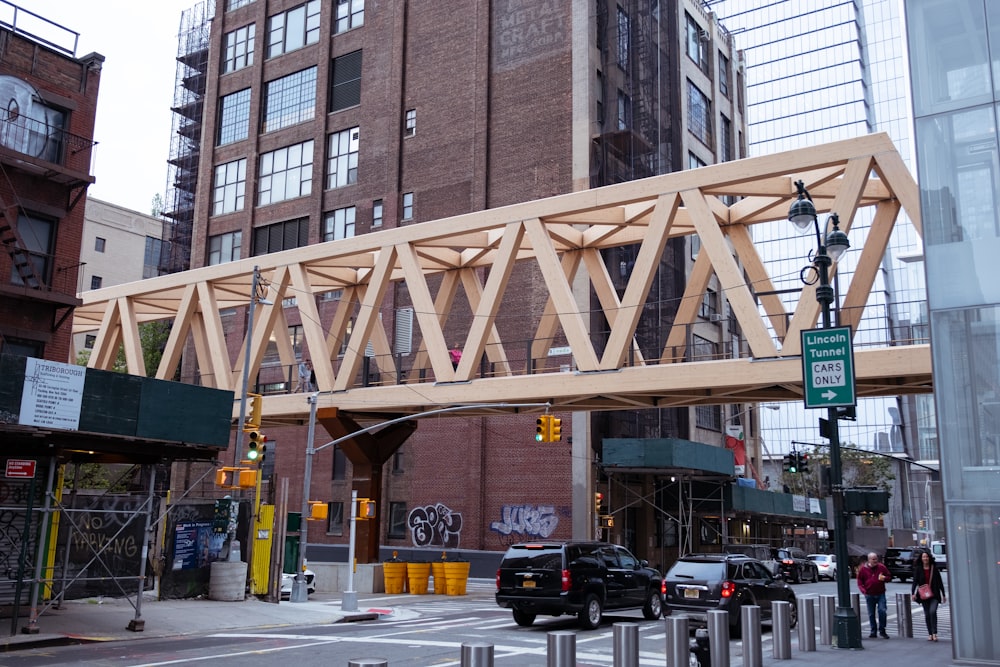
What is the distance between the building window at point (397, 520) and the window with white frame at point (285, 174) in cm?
1911

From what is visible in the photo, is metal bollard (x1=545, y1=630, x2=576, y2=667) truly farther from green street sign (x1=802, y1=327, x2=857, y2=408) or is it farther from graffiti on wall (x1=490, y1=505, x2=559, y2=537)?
graffiti on wall (x1=490, y1=505, x2=559, y2=537)

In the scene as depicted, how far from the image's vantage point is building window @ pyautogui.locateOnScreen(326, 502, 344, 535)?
48.0 meters

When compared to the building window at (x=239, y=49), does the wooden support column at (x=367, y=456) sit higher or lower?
lower

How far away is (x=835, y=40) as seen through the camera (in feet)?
422

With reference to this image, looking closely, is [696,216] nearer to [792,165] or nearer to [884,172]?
[792,165]

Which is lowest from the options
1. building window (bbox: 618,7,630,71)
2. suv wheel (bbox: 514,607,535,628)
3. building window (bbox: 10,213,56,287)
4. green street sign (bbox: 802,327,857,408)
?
suv wheel (bbox: 514,607,535,628)

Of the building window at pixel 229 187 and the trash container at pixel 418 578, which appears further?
the building window at pixel 229 187

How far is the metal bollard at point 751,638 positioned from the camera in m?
13.2

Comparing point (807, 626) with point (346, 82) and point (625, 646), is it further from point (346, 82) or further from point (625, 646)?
point (346, 82)

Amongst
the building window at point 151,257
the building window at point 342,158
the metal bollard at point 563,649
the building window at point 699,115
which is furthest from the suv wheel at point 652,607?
the building window at point 151,257

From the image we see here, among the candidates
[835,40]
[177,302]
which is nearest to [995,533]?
[177,302]

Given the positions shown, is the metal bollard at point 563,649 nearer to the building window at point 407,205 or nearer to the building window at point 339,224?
the building window at point 407,205

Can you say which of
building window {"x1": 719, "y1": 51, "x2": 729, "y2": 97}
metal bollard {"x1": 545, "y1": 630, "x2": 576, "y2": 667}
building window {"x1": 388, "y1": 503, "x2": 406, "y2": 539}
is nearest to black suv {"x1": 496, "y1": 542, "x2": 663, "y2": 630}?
metal bollard {"x1": 545, "y1": 630, "x2": 576, "y2": 667}

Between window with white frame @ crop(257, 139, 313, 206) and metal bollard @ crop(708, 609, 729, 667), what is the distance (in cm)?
4454
